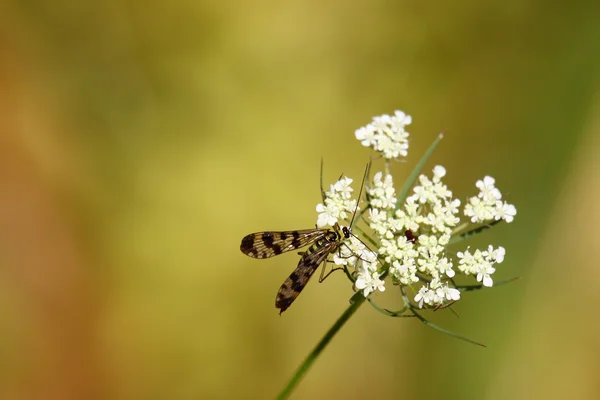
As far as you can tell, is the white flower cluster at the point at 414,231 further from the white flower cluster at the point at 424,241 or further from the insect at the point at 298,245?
the insect at the point at 298,245

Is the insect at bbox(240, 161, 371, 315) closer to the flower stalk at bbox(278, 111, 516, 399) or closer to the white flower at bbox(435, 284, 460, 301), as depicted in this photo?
the flower stalk at bbox(278, 111, 516, 399)

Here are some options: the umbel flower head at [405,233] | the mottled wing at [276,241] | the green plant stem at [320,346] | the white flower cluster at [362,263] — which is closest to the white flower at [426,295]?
the umbel flower head at [405,233]

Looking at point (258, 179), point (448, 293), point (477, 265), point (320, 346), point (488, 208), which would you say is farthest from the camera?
point (258, 179)

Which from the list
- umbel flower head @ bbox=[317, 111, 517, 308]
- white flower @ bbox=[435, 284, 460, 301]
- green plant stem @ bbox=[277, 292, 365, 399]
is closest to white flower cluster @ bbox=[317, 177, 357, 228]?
umbel flower head @ bbox=[317, 111, 517, 308]

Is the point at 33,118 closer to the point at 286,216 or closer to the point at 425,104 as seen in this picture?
the point at 286,216

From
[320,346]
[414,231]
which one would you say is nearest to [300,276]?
[320,346]

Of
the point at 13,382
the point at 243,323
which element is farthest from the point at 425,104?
the point at 13,382

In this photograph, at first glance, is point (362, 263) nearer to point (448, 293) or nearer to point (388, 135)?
point (448, 293)
